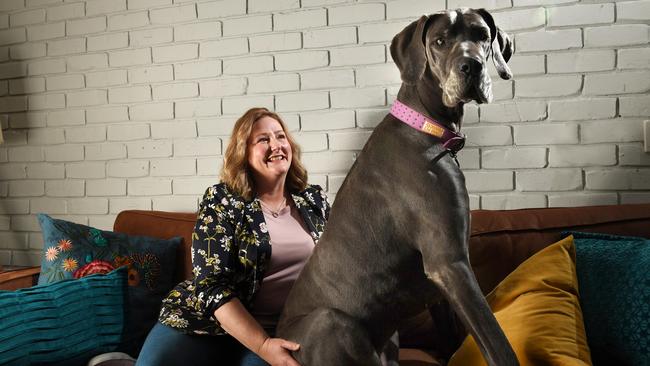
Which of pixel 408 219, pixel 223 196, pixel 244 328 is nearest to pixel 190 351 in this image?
pixel 244 328

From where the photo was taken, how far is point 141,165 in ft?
8.89

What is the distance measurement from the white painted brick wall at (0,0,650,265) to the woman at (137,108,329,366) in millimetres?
564

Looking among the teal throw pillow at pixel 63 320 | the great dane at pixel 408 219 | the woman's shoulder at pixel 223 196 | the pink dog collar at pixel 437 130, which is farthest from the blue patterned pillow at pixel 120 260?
the pink dog collar at pixel 437 130

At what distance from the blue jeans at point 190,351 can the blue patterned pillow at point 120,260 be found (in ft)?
1.07

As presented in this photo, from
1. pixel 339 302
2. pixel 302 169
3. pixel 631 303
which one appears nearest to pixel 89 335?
pixel 302 169

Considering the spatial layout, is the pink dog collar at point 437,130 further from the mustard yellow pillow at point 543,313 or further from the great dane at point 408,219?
the mustard yellow pillow at point 543,313

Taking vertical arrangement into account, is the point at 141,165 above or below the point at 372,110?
below

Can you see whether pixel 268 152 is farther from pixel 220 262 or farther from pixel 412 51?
pixel 412 51

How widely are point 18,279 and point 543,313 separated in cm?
190

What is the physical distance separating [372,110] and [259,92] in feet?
1.67

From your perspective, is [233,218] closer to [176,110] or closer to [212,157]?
[212,157]

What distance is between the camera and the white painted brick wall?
83.0 inches

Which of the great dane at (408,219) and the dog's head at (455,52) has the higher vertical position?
the dog's head at (455,52)

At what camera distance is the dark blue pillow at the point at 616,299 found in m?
1.38
